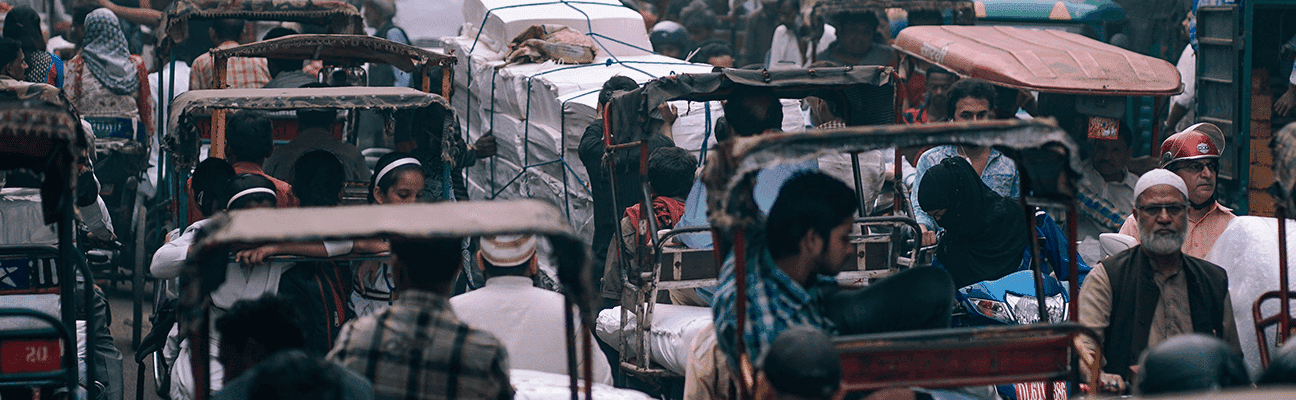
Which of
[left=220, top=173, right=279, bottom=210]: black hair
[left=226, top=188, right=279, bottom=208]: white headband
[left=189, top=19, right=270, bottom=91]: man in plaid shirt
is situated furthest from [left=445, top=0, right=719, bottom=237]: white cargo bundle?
[left=226, top=188, right=279, bottom=208]: white headband

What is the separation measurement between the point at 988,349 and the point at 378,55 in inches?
220

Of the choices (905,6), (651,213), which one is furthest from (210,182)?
(905,6)

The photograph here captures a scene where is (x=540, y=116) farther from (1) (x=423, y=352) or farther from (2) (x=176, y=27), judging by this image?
(1) (x=423, y=352)

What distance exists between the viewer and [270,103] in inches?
254

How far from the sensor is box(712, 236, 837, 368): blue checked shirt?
3516 millimetres

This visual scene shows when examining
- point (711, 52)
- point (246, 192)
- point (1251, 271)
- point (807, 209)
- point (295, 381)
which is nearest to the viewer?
point (295, 381)

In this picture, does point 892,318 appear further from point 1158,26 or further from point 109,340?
point 1158,26

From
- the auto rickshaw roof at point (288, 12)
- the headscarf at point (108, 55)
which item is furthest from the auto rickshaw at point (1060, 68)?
the headscarf at point (108, 55)

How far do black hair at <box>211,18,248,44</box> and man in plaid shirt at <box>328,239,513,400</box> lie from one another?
767 centimetres

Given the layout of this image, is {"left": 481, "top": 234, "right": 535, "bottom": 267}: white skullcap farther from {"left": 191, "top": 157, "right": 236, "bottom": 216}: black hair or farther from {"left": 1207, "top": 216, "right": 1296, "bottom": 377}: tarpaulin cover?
{"left": 1207, "top": 216, "right": 1296, "bottom": 377}: tarpaulin cover

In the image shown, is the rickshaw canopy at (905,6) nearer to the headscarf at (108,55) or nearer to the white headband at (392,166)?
the headscarf at (108,55)

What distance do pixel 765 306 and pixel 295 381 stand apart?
1287mm

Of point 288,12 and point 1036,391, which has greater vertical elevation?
point 288,12

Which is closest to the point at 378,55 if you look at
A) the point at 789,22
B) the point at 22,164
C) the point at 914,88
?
the point at 22,164
